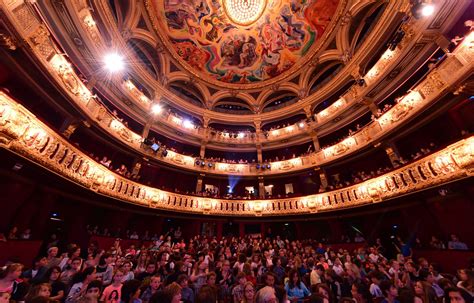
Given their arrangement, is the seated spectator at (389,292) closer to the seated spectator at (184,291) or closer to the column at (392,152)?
the seated spectator at (184,291)

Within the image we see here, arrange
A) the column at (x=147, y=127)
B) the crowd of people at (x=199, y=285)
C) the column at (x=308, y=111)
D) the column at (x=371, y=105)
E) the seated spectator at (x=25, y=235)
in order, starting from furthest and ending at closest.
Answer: the column at (x=308, y=111), the column at (x=147, y=127), the column at (x=371, y=105), the seated spectator at (x=25, y=235), the crowd of people at (x=199, y=285)

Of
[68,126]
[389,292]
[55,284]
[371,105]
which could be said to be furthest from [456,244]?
[68,126]

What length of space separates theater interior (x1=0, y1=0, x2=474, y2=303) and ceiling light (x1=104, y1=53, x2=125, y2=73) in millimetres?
241

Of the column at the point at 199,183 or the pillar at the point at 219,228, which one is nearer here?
the pillar at the point at 219,228

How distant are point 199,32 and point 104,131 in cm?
1144

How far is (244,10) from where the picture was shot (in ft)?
51.7

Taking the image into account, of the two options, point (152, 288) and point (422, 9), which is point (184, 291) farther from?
point (422, 9)

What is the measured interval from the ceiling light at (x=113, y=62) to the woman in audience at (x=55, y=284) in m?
11.4

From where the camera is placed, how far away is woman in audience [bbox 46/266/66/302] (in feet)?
10.9

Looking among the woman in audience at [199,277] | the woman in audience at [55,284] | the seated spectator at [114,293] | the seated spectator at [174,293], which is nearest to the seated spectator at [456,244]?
the woman in audience at [199,277]

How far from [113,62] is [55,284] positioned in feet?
41.3

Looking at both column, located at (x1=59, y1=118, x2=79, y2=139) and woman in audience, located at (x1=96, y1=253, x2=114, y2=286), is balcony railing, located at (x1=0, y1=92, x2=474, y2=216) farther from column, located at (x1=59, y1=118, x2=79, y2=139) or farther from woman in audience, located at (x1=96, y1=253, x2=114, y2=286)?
woman in audience, located at (x1=96, y1=253, x2=114, y2=286)

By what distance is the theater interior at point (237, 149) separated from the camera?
16.7ft

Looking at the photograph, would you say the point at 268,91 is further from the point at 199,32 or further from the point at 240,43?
the point at 199,32
